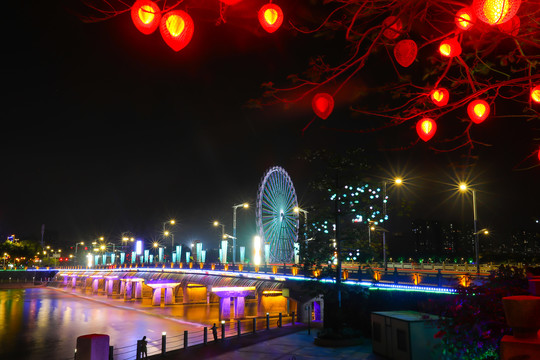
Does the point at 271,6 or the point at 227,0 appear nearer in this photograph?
the point at 227,0

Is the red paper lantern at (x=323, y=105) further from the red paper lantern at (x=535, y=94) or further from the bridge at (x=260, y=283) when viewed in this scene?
the bridge at (x=260, y=283)

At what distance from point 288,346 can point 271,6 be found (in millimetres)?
21381

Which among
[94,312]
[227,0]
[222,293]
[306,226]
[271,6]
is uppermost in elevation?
[271,6]

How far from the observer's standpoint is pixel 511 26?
7293 mm

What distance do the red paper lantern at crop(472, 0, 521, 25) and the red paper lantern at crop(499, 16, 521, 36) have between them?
1626 mm

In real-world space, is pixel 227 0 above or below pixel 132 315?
above

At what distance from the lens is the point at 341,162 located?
26938mm

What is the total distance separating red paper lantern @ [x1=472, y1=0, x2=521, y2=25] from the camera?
5629 millimetres

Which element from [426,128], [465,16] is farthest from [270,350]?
[465,16]

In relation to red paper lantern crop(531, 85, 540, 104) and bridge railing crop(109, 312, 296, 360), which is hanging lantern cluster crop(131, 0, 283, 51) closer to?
red paper lantern crop(531, 85, 540, 104)

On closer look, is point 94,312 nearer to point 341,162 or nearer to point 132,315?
point 132,315

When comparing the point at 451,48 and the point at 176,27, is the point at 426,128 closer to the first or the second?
the point at 451,48

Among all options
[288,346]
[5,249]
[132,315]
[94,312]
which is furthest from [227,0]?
[5,249]

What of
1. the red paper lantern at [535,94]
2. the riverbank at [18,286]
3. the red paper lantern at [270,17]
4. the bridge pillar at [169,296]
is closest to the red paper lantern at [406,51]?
the red paper lantern at [270,17]
